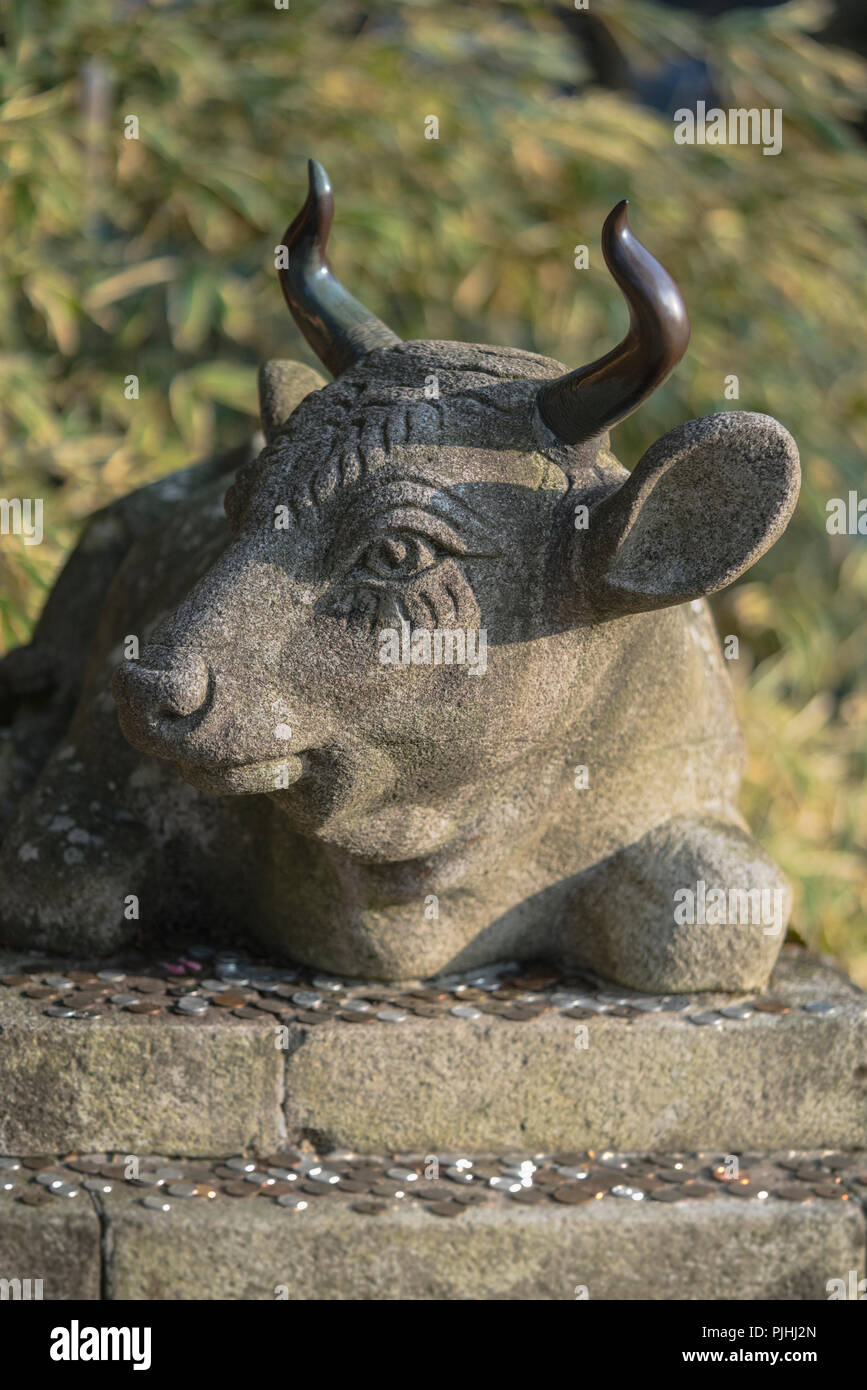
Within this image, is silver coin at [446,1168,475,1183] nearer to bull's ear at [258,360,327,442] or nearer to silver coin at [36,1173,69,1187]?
silver coin at [36,1173,69,1187]

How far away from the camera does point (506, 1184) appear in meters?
1.82

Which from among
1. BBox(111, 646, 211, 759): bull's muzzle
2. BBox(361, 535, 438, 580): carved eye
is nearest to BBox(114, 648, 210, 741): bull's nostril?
BBox(111, 646, 211, 759): bull's muzzle

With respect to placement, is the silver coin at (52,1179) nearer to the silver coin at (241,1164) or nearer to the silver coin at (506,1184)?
the silver coin at (241,1164)

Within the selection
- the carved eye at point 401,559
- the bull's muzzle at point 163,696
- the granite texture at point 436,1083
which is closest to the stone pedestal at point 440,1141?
the granite texture at point 436,1083

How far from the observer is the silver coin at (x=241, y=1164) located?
71.9 inches

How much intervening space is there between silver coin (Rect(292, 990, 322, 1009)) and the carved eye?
57cm

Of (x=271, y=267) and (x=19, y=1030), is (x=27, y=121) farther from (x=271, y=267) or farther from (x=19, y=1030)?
(x=19, y=1030)

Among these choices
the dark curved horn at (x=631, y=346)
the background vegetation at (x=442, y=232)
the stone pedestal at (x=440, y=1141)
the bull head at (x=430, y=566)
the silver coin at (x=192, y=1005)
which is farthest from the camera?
the background vegetation at (x=442, y=232)

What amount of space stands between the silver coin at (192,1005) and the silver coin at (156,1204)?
0.70ft

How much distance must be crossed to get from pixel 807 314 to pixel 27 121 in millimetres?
2599

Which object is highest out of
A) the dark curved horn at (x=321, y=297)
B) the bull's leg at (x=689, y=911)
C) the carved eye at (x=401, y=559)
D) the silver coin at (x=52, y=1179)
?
the dark curved horn at (x=321, y=297)

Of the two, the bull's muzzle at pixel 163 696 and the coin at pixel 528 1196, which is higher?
the bull's muzzle at pixel 163 696

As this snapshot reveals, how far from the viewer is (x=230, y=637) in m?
1.60

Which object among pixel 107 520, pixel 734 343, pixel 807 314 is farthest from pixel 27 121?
pixel 807 314
